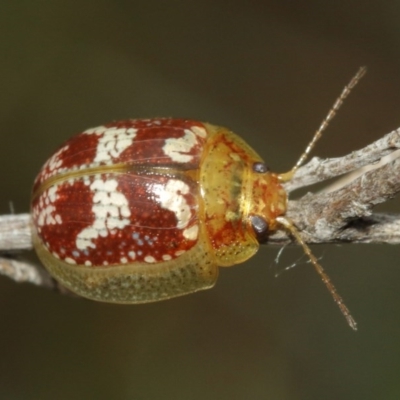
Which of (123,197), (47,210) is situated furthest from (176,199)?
(47,210)

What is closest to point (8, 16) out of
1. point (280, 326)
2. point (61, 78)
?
point (61, 78)

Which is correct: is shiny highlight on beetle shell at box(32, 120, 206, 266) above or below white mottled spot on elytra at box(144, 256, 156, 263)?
above

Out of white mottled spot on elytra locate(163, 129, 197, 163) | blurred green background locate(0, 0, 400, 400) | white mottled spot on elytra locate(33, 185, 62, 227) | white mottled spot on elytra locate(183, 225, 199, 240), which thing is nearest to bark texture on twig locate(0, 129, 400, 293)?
white mottled spot on elytra locate(33, 185, 62, 227)

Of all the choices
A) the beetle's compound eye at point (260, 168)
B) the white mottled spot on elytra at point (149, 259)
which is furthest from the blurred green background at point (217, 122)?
the white mottled spot on elytra at point (149, 259)

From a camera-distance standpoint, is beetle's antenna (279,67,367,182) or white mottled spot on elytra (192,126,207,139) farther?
white mottled spot on elytra (192,126,207,139)

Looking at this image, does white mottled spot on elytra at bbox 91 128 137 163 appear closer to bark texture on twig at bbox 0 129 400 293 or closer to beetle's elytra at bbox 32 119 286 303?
beetle's elytra at bbox 32 119 286 303

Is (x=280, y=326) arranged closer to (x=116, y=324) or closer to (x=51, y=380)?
(x=116, y=324)

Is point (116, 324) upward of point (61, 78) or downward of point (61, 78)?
downward
